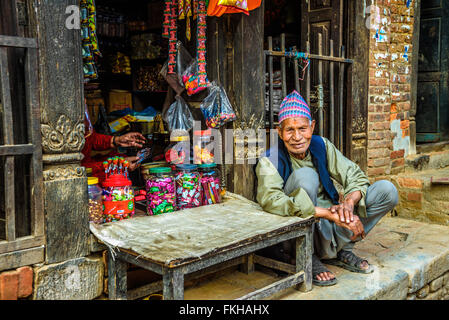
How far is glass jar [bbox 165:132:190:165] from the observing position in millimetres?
3232

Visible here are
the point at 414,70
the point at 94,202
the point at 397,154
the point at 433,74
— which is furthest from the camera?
the point at 433,74

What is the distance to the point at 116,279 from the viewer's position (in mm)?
2592

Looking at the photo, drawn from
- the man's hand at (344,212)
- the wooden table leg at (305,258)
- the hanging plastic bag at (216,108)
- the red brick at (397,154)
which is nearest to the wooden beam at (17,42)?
the hanging plastic bag at (216,108)

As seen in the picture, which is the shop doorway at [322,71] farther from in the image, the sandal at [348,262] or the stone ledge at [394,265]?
the sandal at [348,262]

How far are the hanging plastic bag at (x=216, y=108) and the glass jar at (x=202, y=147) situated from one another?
93 millimetres

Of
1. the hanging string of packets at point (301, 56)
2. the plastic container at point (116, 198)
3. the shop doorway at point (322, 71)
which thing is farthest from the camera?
the shop doorway at point (322, 71)

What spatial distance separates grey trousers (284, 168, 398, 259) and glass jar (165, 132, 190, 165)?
0.77 metres

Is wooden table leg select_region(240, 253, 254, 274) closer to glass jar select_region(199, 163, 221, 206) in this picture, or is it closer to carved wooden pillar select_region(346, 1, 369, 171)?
glass jar select_region(199, 163, 221, 206)

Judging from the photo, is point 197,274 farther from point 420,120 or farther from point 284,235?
point 420,120

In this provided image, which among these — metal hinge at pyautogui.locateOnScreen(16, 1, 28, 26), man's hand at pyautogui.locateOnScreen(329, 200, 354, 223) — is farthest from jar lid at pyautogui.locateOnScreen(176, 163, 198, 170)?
metal hinge at pyautogui.locateOnScreen(16, 1, 28, 26)

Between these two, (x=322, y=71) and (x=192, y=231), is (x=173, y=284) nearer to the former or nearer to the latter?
(x=192, y=231)

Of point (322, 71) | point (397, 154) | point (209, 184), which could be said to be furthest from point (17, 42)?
point (397, 154)

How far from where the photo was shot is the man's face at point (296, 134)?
3.20 meters

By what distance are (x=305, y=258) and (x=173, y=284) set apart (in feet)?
3.53
